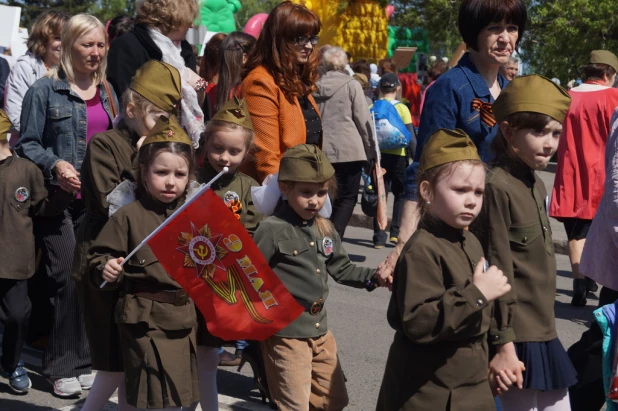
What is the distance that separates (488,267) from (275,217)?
1.13 metres

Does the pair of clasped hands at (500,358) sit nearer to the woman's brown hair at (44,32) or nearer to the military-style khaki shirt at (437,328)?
the military-style khaki shirt at (437,328)

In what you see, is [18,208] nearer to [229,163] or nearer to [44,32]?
[44,32]

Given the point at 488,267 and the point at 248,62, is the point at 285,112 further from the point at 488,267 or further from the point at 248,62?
the point at 488,267

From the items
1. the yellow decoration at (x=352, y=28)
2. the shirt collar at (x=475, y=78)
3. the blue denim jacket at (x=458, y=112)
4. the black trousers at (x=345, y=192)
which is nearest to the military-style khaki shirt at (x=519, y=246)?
the blue denim jacket at (x=458, y=112)

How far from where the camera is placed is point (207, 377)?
4.57 meters

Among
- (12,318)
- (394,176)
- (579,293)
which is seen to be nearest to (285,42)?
(12,318)

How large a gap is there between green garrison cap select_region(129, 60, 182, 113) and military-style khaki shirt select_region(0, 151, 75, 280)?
1115 mm

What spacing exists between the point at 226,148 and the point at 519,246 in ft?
5.16

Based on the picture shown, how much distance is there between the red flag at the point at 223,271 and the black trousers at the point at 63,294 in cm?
172

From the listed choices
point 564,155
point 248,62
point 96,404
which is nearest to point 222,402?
point 96,404

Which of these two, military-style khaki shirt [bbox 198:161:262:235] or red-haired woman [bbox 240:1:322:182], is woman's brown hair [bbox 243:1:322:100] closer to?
red-haired woman [bbox 240:1:322:182]

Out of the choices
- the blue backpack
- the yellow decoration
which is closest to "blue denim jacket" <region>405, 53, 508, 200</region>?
the blue backpack

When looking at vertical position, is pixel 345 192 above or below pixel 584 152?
below

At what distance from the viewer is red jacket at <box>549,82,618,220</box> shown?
8.16 meters
